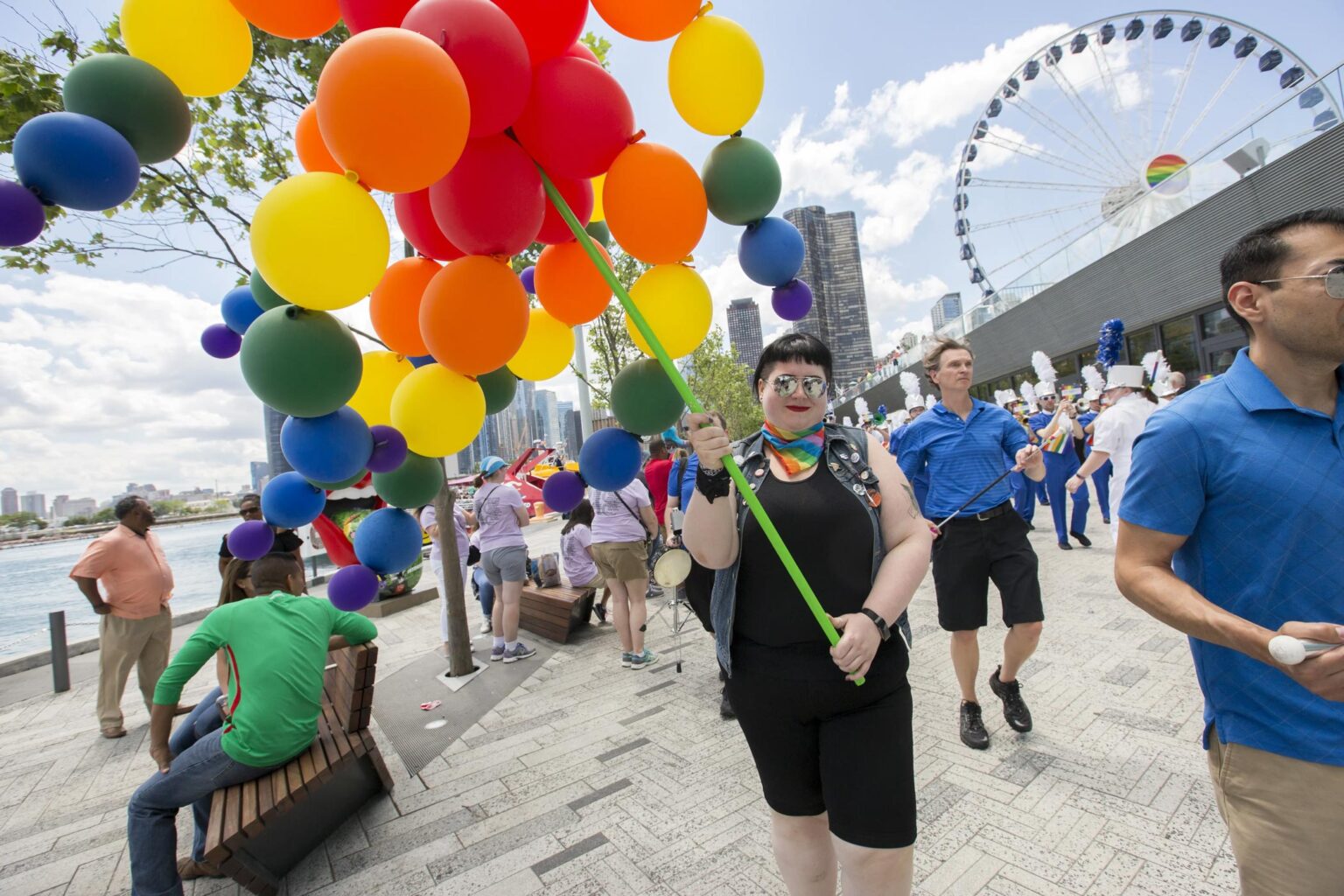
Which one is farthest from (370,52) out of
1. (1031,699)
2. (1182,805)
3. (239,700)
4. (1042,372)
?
(1042,372)

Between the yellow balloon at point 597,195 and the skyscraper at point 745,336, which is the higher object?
the skyscraper at point 745,336

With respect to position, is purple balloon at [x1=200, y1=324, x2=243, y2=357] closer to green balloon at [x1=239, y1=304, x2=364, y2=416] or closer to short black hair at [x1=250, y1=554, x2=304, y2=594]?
green balloon at [x1=239, y1=304, x2=364, y2=416]

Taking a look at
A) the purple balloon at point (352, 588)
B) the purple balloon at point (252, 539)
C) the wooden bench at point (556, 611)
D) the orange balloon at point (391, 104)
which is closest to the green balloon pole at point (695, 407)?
the orange balloon at point (391, 104)

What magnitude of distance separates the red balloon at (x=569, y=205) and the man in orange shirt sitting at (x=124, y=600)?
474cm

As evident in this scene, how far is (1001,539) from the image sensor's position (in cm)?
305

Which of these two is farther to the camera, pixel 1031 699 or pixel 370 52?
pixel 1031 699

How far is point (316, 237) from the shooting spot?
4.12 feet

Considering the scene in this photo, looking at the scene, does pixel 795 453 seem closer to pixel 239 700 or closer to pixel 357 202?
pixel 357 202

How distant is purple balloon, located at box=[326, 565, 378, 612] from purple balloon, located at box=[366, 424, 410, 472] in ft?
1.26

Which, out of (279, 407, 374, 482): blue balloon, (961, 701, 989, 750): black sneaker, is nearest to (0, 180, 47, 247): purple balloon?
(279, 407, 374, 482): blue balloon

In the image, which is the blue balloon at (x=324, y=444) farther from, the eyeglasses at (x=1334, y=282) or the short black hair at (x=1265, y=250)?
the eyeglasses at (x=1334, y=282)

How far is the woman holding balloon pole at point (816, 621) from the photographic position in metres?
1.52

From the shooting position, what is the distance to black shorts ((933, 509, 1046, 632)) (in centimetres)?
298

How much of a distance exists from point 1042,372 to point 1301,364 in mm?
9733
